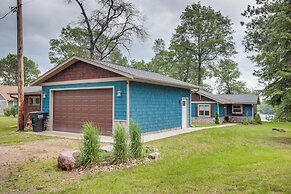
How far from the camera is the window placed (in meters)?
21.3

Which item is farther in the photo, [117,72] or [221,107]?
[221,107]

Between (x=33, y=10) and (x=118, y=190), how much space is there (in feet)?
46.2

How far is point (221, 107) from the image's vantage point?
21.8 metres

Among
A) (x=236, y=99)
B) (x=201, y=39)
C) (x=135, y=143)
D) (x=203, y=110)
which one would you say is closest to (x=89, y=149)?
(x=135, y=143)

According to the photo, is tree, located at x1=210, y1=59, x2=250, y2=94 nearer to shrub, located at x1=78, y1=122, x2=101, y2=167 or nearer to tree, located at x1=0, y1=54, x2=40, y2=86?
shrub, located at x1=78, y1=122, x2=101, y2=167

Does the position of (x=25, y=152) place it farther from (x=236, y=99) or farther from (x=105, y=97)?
(x=236, y=99)

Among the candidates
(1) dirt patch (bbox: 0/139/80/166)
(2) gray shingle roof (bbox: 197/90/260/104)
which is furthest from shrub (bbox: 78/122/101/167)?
(2) gray shingle roof (bbox: 197/90/260/104)

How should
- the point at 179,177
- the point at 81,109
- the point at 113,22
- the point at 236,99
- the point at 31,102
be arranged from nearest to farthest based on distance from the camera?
the point at 179,177 < the point at 81,109 < the point at 31,102 < the point at 236,99 < the point at 113,22

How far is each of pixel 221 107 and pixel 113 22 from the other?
13.8m

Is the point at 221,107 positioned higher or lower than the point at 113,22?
lower

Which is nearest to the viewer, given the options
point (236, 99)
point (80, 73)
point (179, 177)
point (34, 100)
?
point (179, 177)

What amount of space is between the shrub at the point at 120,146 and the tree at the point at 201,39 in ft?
79.8

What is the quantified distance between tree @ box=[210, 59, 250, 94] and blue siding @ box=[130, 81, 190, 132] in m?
17.0

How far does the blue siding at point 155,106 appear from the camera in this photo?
1037cm
